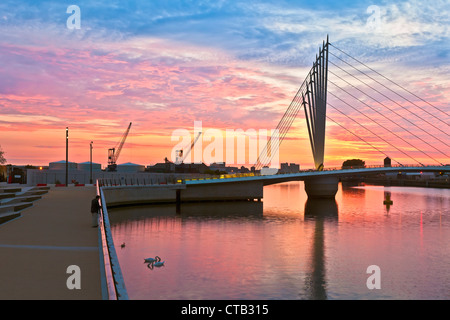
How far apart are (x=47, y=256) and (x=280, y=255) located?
19.7 m

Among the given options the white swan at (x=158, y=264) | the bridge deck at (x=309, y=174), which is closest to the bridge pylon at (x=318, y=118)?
the bridge deck at (x=309, y=174)

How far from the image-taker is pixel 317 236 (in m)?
42.8

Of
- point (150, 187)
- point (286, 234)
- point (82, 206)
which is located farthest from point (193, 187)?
point (82, 206)

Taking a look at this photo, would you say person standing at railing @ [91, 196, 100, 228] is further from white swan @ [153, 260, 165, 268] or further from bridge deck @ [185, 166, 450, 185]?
bridge deck @ [185, 166, 450, 185]

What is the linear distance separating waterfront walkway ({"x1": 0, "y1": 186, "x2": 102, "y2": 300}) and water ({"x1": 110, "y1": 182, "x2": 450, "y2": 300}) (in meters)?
4.26

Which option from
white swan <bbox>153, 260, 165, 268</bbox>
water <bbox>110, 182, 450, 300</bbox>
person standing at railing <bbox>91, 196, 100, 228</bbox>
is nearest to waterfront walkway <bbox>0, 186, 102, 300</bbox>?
person standing at railing <bbox>91, 196, 100, 228</bbox>

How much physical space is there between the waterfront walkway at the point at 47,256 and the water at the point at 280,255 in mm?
4262

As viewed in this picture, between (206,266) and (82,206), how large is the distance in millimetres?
10782

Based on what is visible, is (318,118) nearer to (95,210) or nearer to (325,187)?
(325,187)

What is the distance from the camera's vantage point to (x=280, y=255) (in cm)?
3181

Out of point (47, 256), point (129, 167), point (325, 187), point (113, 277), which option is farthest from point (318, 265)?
point (129, 167)

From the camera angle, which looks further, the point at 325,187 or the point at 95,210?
the point at 325,187
